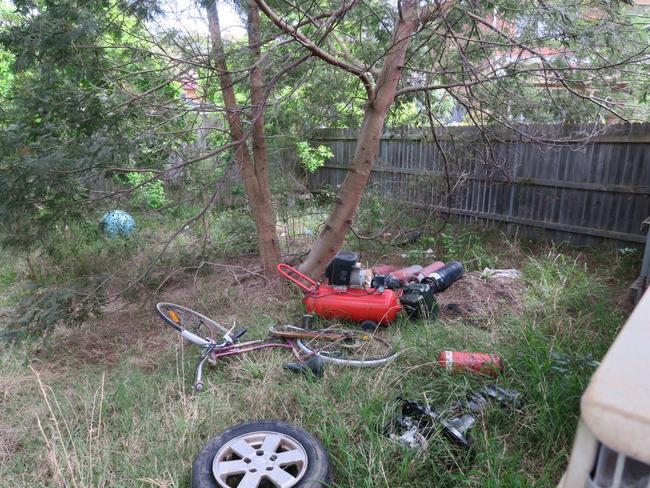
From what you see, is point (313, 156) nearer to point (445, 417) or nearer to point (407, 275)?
point (407, 275)

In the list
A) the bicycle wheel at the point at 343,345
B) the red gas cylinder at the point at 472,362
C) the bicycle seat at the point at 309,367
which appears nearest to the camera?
the red gas cylinder at the point at 472,362

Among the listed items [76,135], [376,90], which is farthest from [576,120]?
[76,135]

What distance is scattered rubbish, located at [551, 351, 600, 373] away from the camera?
2601 millimetres

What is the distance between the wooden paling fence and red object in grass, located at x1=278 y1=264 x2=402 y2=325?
227 cm

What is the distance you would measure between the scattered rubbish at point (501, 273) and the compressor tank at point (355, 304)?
61.3 inches

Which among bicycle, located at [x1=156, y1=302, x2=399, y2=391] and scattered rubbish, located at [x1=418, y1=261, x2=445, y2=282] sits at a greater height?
scattered rubbish, located at [x1=418, y1=261, x2=445, y2=282]

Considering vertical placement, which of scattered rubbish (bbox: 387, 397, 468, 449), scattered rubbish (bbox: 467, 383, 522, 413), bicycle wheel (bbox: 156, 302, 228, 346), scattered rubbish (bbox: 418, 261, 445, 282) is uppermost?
scattered rubbish (bbox: 418, 261, 445, 282)

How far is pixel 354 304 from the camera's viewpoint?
3926 millimetres

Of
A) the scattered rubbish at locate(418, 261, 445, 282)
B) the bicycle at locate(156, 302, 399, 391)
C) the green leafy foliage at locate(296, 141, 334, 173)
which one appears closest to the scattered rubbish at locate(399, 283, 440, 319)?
the bicycle at locate(156, 302, 399, 391)

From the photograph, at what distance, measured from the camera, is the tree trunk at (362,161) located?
178 inches

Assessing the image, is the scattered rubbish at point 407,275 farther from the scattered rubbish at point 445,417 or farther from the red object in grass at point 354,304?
the scattered rubbish at point 445,417

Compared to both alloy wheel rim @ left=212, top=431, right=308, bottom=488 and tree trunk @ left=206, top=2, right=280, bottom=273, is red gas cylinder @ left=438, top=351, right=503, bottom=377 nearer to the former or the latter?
alloy wheel rim @ left=212, top=431, right=308, bottom=488

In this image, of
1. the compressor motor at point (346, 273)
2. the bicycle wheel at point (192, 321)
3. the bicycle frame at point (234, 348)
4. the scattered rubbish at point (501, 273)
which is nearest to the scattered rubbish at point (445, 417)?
the bicycle frame at point (234, 348)

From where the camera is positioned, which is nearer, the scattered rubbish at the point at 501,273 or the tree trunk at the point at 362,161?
the tree trunk at the point at 362,161
